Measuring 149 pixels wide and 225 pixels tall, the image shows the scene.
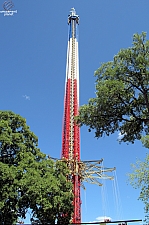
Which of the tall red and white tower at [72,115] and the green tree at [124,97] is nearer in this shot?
the green tree at [124,97]

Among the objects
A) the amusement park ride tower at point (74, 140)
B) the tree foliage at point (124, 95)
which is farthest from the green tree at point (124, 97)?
the amusement park ride tower at point (74, 140)

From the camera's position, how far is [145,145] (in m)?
9.96

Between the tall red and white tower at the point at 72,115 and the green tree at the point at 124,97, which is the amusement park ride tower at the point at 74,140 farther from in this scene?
the green tree at the point at 124,97

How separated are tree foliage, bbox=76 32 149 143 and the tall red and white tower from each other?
41.1 ft

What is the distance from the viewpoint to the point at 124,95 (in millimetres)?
10484

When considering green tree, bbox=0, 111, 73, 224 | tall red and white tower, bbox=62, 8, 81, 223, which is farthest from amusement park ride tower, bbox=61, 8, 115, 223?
green tree, bbox=0, 111, 73, 224

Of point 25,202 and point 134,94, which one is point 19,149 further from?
point 134,94

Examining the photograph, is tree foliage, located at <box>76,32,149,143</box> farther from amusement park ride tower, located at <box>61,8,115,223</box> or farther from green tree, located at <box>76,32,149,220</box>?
amusement park ride tower, located at <box>61,8,115,223</box>

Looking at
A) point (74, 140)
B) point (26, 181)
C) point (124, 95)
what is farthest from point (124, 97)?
point (74, 140)

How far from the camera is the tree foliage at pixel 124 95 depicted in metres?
10.4

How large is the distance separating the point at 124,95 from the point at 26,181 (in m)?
5.56

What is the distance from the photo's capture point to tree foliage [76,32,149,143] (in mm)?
10383

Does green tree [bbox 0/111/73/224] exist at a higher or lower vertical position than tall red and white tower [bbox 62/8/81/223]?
lower

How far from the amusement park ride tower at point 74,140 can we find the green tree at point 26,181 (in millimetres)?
9307
